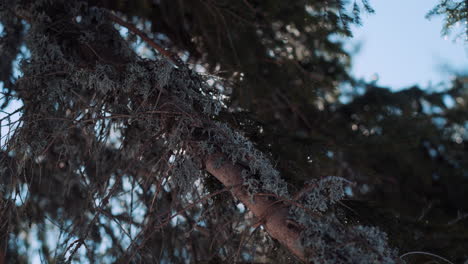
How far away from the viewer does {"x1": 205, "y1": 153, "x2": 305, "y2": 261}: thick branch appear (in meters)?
1.62

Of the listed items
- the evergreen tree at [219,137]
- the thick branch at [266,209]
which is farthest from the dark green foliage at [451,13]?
the thick branch at [266,209]

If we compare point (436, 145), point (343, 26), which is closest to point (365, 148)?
point (343, 26)

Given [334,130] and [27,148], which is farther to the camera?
[334,130]

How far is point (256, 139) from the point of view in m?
2.46

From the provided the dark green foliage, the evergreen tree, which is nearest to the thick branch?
the evergreen tree

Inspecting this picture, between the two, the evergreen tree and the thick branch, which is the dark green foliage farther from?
the thick branch

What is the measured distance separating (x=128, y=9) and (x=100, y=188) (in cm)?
147

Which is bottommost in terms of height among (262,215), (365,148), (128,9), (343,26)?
(262,215)

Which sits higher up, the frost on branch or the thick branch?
the frost on branch

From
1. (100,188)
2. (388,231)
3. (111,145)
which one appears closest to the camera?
(388,231)

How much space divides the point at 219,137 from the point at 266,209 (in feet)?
1.24

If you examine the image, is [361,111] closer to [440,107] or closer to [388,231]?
[440,107]

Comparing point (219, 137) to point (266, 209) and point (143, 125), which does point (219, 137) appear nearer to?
point (266, 209)

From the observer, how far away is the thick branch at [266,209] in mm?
1622
